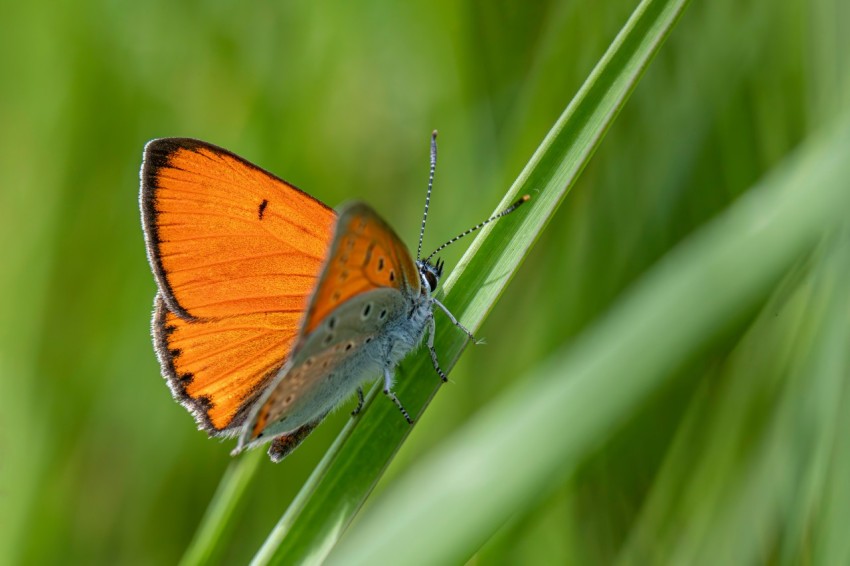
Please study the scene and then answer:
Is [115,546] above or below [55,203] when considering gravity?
below

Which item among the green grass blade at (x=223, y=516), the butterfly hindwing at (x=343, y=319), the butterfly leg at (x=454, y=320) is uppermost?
the butterfly hindwing at (x=343, y=319)

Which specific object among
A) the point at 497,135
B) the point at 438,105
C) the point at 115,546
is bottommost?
the point at 115,546

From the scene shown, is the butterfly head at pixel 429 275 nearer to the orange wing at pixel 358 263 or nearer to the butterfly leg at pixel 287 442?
the orange wing at pixel 358 263

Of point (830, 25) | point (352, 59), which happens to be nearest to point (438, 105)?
point (352, 59)

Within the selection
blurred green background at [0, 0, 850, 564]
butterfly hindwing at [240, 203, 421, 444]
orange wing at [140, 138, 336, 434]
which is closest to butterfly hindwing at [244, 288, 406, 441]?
butterfly hindwing at [240, 203, 421, 444]

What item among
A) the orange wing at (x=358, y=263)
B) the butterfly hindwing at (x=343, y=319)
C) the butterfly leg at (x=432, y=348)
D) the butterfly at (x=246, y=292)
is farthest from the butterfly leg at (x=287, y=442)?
the orange wing at (x=358, y=263)

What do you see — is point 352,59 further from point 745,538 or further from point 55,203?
point 745,538
